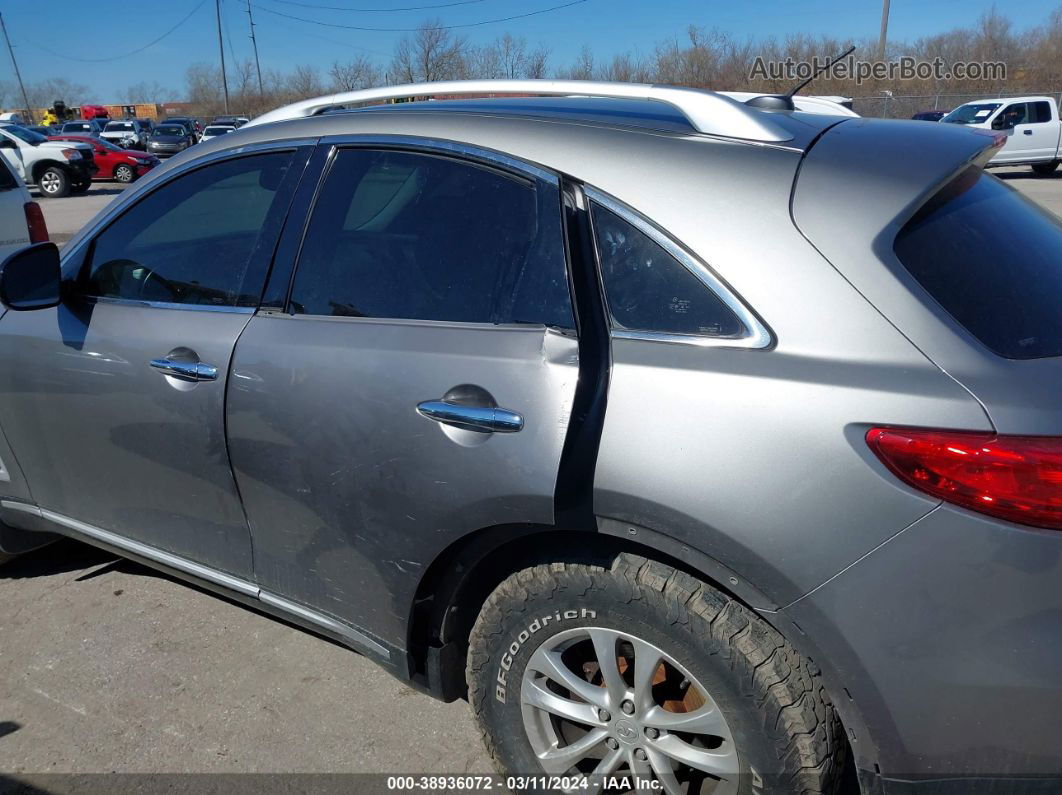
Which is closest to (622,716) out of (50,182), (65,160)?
(65,160)

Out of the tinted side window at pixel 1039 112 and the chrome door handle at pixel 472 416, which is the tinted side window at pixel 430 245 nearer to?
the chrome door handle at pixel 472 416

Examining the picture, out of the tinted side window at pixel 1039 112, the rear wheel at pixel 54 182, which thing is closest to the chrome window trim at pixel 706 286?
the rear wheel at pixel 54 182

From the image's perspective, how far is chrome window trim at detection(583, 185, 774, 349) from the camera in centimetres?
179

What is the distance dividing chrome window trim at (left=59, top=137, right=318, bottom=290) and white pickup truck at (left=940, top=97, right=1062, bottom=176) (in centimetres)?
2261

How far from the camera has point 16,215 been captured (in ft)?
22.6

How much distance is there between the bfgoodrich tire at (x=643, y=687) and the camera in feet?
5.94

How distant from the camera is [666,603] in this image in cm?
186

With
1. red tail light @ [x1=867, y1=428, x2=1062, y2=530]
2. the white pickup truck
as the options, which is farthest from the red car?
red tail light @ [x1=867, y1=428, x2=1062, y2=530]

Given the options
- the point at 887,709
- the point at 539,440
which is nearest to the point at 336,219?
the point at 539,440

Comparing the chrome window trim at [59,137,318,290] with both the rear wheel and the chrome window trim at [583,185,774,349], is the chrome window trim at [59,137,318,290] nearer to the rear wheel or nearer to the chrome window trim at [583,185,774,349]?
the chrome window trim at [583,185,774,349]

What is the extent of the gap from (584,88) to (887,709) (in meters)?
1.79

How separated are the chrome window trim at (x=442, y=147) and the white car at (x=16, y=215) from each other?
17.9 feet

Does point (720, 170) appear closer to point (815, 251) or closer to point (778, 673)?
point (815, 251)

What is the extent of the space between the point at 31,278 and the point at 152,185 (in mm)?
501
